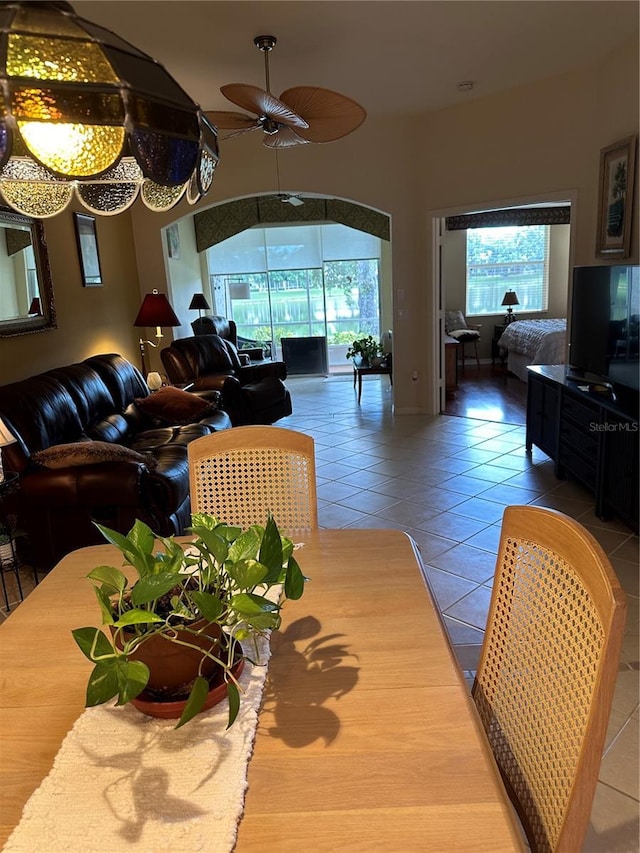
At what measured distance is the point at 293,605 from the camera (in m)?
1.44

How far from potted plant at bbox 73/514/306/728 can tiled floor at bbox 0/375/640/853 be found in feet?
4.17

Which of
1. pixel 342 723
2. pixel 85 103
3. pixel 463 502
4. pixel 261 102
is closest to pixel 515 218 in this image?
pixel 463 502

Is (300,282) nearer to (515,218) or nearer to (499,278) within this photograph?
(499,278)

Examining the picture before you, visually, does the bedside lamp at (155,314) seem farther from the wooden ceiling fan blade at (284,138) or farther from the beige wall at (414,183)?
the wooden ceiling fan blade at (284,138)

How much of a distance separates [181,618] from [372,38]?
395cm

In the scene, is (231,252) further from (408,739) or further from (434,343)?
(408,739)

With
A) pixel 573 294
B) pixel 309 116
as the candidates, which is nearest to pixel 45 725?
pixel 309 116

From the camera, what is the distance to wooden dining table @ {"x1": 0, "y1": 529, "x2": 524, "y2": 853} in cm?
85

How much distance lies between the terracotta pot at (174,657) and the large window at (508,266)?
382 inches

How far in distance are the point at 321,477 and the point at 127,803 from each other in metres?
3.83

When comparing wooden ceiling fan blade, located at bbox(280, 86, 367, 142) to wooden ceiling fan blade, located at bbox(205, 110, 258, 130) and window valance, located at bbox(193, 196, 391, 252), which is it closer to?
wooden ceiling fan blade, located at bbox(205, 110, 258, 130)

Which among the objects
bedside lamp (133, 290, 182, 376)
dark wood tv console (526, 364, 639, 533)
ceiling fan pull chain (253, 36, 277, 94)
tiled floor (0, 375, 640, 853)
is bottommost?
tiled floor (0, 375, 640, 853)

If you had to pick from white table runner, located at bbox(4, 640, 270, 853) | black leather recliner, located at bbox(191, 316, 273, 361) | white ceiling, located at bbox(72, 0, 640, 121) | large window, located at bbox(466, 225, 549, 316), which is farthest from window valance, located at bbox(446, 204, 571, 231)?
white table runner, located at bbox(4, 640, 270, 853)

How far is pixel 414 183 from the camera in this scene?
20.1 ft
